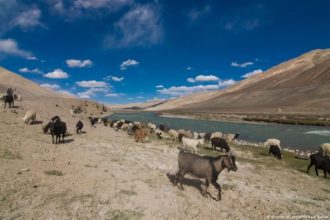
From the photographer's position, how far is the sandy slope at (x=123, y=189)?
892 centimetres

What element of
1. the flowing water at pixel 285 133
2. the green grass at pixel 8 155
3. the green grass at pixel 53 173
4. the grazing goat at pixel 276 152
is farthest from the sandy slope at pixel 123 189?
the flowing water at pixel 285 133

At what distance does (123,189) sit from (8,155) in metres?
5.97

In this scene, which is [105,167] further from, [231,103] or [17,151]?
[231,103]

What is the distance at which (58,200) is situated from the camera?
914 cm

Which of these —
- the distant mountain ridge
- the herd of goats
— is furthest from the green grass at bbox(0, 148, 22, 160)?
Answer: the distant mountain ridge

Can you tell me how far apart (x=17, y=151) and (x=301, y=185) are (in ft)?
48.4

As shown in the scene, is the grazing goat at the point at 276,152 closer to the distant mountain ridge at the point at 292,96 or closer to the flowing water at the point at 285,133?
the flowing water at the point at 285,133

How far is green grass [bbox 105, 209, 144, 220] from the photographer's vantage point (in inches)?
336

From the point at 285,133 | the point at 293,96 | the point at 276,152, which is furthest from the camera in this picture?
the point at 293,96

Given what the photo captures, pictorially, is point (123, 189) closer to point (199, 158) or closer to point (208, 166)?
point (199, 158)

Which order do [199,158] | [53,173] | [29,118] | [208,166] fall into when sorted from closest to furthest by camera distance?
[208,166]
[53,173]
[199,158]
[29,118]

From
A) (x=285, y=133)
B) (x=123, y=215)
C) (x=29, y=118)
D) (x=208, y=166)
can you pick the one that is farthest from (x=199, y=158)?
(x=285, y=133)

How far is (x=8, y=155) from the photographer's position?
1292cm

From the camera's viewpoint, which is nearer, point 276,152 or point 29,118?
point 29,118
